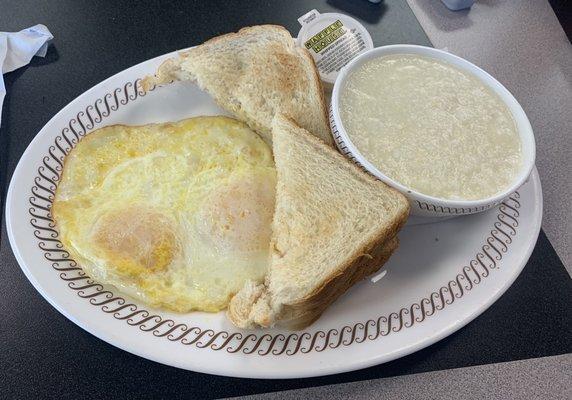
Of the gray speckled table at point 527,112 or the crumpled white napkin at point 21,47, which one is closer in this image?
the gray speckled table at point 527,112

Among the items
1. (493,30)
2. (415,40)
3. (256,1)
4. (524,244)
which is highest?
(256,1)

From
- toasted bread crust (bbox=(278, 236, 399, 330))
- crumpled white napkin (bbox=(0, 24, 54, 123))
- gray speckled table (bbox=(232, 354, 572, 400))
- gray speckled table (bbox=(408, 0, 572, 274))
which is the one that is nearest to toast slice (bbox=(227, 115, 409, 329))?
toasted bread crust (bbox=(278, 236, 399, 330))

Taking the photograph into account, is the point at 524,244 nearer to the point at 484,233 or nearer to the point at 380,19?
the point at 484,233

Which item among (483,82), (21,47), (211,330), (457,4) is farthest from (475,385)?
(21,47)

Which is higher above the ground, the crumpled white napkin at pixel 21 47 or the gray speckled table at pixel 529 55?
the crumpled white napkin at pixel 21 47

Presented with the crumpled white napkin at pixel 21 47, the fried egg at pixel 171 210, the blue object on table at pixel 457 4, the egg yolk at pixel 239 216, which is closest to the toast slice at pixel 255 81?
the fried egg at pixel 171 210

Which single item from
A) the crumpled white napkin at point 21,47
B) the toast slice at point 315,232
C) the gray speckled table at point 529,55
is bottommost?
the gray speckled table at point 529,55

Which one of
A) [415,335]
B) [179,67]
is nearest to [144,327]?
[415,335]

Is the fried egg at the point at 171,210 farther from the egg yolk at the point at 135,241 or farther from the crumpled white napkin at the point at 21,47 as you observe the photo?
the crumpled white napkin at the point at 21,47
